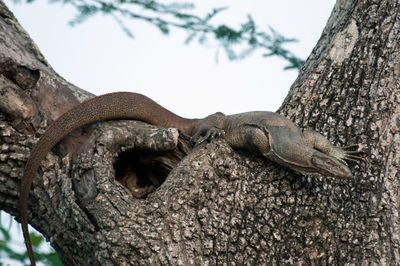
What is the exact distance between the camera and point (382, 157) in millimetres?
3141

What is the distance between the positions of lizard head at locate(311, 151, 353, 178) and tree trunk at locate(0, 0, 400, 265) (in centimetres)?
6

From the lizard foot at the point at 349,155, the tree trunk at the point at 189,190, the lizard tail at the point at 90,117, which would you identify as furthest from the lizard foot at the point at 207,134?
the lizard foot at the point at 349,155

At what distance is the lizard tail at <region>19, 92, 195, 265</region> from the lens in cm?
286

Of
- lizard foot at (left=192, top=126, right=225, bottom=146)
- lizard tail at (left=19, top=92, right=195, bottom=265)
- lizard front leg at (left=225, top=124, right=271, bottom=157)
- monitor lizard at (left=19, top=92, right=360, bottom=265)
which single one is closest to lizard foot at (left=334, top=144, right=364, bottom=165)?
monitor lizard at (left=19, top=92, right=360, bottom=265)

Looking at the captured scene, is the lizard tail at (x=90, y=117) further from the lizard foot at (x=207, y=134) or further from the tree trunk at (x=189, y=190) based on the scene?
the lizard foot at (x=207, y=134)

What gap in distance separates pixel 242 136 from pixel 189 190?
840 mm

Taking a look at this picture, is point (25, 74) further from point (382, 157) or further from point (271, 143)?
point (382, 157)

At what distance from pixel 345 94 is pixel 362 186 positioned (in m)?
0.78

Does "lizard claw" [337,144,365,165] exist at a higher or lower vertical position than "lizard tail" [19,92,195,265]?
lower

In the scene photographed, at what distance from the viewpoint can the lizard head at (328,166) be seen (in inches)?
123

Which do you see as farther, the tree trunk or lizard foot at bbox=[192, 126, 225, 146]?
lizard foot at bbox=[192, 126, 225, 146]

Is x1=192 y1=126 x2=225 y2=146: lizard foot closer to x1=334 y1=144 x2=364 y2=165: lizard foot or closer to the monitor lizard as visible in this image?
the monitor lizard

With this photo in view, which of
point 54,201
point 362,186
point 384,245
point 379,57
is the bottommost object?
point 384,245

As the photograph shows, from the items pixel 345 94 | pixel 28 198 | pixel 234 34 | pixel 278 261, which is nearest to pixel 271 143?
pixel 345 94
